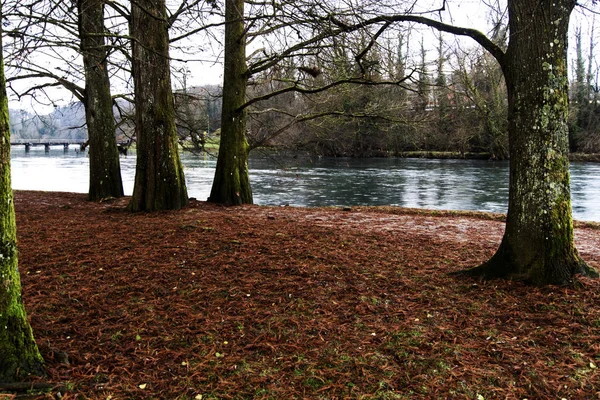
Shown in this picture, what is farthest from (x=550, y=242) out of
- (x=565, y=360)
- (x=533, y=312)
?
(x=565, y=360)

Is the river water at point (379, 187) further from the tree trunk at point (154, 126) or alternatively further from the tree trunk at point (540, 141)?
the tree trunk at point (540, 141)

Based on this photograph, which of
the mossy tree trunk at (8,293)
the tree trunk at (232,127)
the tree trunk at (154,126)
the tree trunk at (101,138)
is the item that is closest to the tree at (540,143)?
the mossy tree trunk at (8,293)

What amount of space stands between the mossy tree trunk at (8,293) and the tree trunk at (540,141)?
4678 mm

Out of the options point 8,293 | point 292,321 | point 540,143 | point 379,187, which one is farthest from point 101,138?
point 379,187

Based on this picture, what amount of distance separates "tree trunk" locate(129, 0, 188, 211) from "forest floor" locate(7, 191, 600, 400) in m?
3.07

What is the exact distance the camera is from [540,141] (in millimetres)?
5020

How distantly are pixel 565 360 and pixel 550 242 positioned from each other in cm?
181

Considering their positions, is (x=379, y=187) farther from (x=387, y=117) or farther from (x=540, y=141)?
(x=540, y=141)

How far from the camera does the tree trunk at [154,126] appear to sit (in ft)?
33.2

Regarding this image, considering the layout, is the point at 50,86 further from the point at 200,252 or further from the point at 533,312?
the point at 533,312

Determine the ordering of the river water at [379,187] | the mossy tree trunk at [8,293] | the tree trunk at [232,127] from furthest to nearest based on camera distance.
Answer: the river water at [379,187] → the tree trunk at [232,127] → the mossy tree trunk at [8,293]

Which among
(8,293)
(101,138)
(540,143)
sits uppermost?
(101,138)

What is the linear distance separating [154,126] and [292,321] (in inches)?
286

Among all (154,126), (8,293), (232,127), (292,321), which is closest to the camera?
(8,293)
